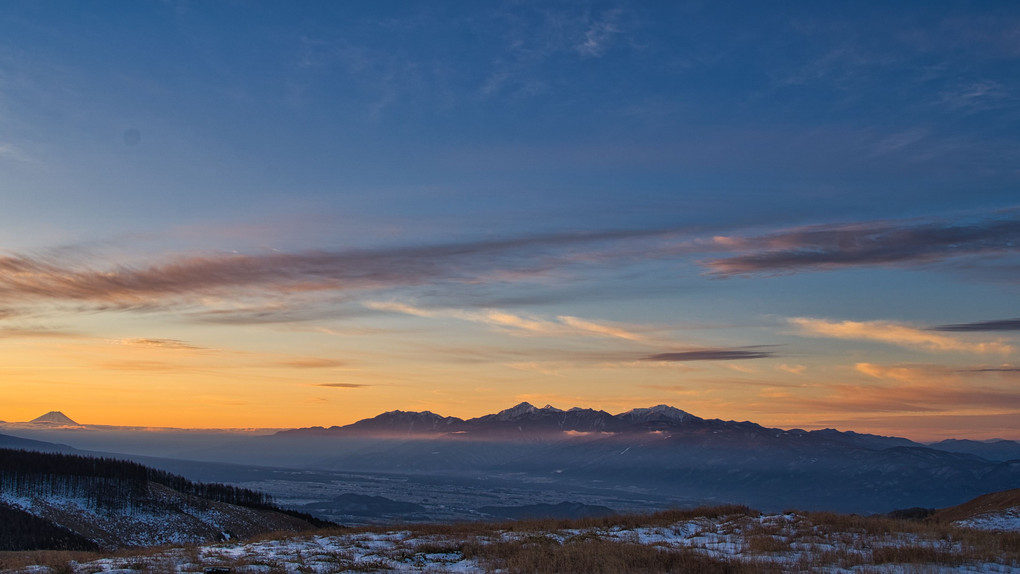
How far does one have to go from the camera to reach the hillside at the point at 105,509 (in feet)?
353

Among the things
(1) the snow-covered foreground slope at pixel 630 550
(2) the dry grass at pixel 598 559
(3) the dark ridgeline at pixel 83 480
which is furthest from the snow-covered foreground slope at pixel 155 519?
(2) the dry grass at pixel 598 559

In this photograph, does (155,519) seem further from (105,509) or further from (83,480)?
(83,480)

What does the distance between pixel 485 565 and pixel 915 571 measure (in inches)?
450

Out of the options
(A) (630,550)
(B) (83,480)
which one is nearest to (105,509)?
(B) (83,480)

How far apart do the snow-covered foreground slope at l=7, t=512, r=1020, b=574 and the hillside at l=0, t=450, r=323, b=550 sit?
8680 cm

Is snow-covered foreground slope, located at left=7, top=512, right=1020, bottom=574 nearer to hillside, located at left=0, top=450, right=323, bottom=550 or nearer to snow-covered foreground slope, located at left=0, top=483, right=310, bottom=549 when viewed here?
hillside, located at left=0, top=450, right=323, bottom=550

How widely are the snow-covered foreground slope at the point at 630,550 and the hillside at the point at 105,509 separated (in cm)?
8680

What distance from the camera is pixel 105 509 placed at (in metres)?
128

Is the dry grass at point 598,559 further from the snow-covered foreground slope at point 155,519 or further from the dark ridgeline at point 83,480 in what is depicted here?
the dark ridgeline at point 83,480

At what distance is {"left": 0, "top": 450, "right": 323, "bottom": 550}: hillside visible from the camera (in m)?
108

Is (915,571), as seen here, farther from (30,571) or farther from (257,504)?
(257,504)

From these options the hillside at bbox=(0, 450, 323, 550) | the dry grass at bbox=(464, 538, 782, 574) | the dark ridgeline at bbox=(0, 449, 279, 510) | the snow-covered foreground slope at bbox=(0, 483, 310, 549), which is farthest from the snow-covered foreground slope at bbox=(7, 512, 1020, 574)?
the dark ridgeline at bbox=(0, 449, 279, 510)

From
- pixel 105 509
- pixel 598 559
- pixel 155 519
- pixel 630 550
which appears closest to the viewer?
pixel 598 559

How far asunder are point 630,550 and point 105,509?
455 ft
